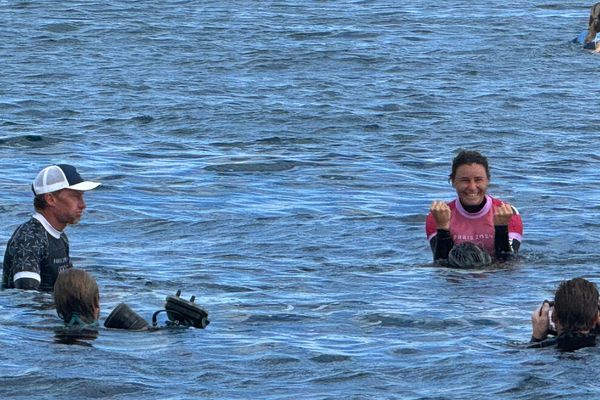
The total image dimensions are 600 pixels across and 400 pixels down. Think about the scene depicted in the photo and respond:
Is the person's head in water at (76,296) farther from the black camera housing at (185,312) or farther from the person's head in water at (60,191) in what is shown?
the person's head in water at (60,191)

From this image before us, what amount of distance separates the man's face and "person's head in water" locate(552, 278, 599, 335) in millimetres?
4197

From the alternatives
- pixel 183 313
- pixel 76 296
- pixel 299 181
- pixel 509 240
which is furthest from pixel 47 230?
pixel 299 181

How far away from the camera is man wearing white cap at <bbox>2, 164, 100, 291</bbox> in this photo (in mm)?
12852

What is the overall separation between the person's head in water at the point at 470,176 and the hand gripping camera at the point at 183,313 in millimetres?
3791

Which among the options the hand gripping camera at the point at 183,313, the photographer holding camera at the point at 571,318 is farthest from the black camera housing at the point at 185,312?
the photographer holding camera at the point at 571,318

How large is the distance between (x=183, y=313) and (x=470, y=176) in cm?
414

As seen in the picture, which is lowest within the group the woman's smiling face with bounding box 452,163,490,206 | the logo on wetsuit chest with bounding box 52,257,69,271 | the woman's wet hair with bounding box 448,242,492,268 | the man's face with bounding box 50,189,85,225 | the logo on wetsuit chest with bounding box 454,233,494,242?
the woman's wet hair with bounding box 448,242,492,268

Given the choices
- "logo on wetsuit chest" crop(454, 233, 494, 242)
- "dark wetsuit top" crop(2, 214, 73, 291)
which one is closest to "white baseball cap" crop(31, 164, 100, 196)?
"dark wetsuit top" crop(2, 214, 73, 291)

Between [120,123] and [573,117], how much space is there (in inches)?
287

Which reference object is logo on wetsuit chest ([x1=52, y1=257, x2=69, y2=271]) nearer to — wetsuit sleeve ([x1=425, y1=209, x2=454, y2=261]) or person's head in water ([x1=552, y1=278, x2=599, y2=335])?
wetsuit sleeve ([x1=425, y1=209, x2=454, y2=261])

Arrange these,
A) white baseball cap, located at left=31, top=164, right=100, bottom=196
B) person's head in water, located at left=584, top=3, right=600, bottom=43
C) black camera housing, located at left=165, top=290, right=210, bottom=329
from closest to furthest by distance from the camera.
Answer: black camera housing, located at left=165, top=290, right=210, bottom=329
white baseball cap, located at left=31, top=164, right=100, bottom=196
person's head in water, located at left=584, top=3, right=600, bottom=43

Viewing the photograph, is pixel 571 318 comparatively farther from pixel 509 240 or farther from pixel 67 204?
pixel 67 204

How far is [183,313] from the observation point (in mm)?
11961

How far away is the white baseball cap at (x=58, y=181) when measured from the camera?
12961mm
